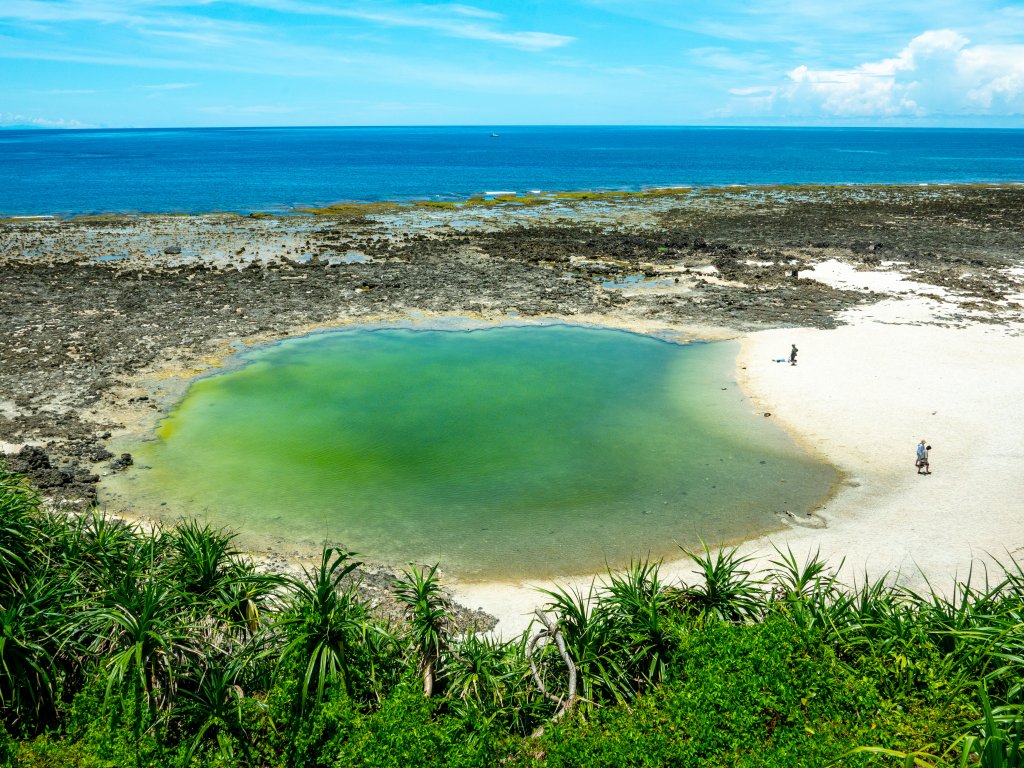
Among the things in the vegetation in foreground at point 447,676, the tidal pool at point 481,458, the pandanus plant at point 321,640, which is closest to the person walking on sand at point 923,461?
the tidal pool at point 481,458

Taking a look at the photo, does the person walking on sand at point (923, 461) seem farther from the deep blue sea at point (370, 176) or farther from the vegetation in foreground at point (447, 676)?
the deep blue sea at point (370, 176)

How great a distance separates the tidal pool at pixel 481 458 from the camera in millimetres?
19047

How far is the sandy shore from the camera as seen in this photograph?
1748 cm

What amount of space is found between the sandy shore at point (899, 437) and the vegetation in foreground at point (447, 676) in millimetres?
3710

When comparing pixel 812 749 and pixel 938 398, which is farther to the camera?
pixel 938 398

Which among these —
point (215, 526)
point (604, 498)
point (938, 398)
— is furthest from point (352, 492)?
point (938, 398)

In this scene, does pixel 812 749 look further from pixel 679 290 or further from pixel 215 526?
pixel 679 290

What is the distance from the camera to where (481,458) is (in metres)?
23.3

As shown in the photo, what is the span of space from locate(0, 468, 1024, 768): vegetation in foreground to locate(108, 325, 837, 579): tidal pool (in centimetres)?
587

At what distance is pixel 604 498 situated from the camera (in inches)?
822

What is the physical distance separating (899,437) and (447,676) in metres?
19.3

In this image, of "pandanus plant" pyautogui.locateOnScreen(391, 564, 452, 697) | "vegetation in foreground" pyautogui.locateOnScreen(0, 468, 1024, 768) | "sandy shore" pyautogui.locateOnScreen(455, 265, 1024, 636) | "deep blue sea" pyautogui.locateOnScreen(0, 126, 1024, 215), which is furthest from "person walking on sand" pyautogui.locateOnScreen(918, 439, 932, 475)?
"deep blue sea" pyautogui.locateOnScreen(0, 126, 1024, 215)

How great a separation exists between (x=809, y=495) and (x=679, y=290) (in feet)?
80.4

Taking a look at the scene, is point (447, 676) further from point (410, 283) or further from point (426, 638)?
point (410, 283)
